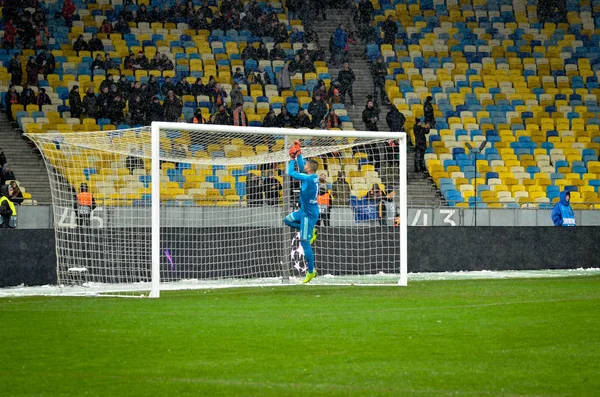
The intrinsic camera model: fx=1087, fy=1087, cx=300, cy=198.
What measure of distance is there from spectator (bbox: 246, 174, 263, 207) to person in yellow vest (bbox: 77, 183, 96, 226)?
324 centimetres

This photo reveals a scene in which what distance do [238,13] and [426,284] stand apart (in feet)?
62.6

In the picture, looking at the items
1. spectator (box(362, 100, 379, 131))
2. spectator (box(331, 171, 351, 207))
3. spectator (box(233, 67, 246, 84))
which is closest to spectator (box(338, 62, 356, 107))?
spectator (box(362, 100, 379, 131))

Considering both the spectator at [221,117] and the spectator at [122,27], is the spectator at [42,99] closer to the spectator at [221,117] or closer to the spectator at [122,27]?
the spectator at [221,117]

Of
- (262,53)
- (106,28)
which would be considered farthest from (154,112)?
(262,53)

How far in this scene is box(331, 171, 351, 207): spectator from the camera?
72.1 ft

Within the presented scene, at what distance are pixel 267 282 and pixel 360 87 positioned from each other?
1642cm

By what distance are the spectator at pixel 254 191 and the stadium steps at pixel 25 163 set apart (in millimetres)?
5538

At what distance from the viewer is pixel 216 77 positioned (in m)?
32.8

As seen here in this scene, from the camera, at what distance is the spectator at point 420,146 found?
100 ft

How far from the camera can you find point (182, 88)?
31.0 m

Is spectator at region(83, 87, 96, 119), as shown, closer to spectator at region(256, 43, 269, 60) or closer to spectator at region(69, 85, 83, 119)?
spectator at region(69, 85, 83, 119)

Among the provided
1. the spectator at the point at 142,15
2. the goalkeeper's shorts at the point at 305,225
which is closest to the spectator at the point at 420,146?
the spectator at the point at 142,15

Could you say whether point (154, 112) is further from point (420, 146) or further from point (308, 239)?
point (308, 239)

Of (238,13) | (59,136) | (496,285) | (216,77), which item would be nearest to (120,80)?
(216,77)
